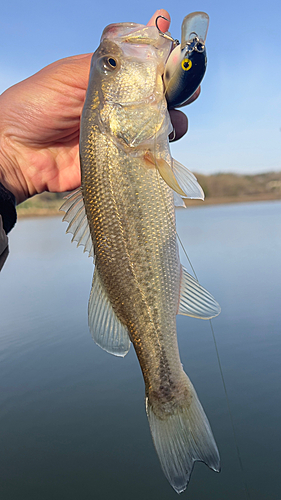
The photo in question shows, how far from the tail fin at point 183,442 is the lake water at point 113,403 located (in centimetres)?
250

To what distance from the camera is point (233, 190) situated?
44.4m

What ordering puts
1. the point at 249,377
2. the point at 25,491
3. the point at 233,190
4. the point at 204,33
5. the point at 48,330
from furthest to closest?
the point at 233,190
the point at 48,330
the point at 249,377
the point at 25,491
the point at 204,33

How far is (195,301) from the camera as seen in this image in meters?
1.96

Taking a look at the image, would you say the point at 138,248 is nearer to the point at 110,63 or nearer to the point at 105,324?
the point at 105,324

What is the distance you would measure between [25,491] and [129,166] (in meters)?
3.98

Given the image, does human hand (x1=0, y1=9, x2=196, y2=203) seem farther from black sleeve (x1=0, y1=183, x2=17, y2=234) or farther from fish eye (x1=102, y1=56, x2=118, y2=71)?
fish eye (x1=102, y1=56, x2=118, y2=71)

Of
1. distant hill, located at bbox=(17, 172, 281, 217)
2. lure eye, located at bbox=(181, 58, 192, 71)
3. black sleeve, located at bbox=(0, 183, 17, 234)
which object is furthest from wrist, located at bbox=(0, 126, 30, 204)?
distant hill, located at bbox=(17, 172, 281, 217)

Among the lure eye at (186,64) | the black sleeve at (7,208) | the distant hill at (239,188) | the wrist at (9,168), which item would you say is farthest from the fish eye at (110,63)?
the distant hill at (239,188)

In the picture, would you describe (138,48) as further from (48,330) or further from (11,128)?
(48,330)

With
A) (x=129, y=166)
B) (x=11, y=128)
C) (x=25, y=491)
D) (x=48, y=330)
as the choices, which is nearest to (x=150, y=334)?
(x=129, y=166)

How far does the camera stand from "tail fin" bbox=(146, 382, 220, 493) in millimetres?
1727

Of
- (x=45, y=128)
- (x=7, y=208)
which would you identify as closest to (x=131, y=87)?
(x=45, y=128)

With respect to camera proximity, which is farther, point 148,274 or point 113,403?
point 113,403

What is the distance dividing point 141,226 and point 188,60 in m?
0.80
